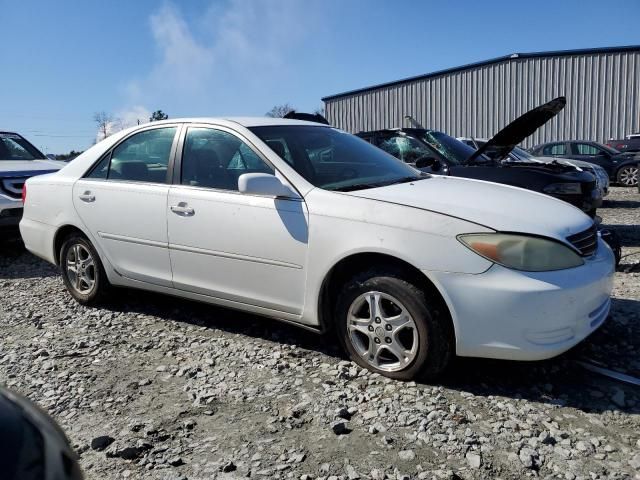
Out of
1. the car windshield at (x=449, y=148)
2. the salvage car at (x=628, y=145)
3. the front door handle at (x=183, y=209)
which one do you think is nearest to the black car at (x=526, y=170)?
the car windshield at (x=449, y=148)

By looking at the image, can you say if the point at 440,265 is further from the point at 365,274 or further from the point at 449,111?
the point at 449,111

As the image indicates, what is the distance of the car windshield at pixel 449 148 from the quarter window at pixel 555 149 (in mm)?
9223

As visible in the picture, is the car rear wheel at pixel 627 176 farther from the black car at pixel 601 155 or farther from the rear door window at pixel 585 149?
the rear door window at pixel 585 149

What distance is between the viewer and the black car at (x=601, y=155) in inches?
627

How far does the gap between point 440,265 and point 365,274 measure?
0.48 meters

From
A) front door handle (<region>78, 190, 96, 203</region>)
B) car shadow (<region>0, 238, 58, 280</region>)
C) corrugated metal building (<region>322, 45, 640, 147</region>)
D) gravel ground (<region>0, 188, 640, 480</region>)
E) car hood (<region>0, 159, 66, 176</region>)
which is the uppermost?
corrugated metal building (<region>322, 45, 640, 147</region>)

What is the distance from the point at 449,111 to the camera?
28.3 metres

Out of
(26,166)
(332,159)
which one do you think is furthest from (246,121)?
(26,166)

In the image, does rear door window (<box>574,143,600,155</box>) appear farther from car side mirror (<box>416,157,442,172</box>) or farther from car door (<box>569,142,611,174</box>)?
car side mirror (<box>416,157,442,172</box>)

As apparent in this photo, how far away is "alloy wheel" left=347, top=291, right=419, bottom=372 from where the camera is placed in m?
3.29

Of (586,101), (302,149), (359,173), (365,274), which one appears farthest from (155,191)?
(586,101)

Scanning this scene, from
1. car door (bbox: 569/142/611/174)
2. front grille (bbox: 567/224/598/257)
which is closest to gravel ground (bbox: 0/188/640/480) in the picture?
front grille (bbox: 567/224/598/257)

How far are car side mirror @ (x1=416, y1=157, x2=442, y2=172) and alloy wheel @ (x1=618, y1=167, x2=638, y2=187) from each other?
419 inches

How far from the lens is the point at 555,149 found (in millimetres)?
16453
